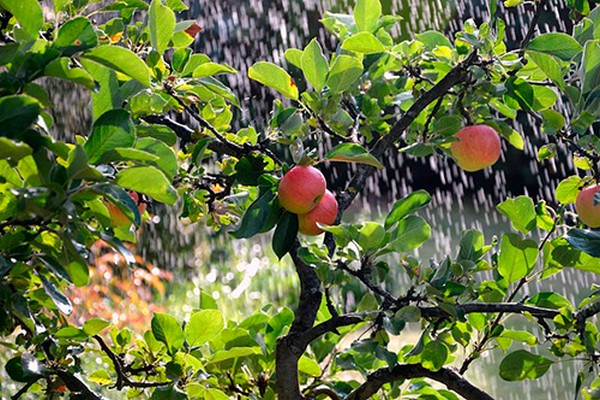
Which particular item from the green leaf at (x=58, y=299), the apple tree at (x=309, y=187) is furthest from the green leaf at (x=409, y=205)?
the green leaf at (x=58, y=299)

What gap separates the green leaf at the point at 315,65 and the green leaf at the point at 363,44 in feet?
0.12

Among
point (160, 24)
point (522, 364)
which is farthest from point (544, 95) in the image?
point (160, 24)

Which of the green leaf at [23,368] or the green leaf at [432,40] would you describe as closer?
the green leaf at [23,368]

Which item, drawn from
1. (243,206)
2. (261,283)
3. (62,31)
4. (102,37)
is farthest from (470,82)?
(261,283)

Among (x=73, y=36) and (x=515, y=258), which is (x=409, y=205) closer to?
(x=515, y=258)

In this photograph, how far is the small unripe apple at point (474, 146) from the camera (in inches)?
40.6

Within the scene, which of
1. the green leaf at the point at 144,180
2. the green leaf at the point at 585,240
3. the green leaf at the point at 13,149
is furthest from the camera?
the green leaf at the point at 585,240

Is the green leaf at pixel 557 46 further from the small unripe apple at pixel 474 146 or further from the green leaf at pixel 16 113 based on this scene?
the green leaf at pixel 16 113

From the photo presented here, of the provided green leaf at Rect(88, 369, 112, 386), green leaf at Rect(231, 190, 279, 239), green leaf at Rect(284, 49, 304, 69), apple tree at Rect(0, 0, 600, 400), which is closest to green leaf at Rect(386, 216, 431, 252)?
apple tree at Rect(0, 0, 600, 400)

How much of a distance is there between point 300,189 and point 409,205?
107 millimetres

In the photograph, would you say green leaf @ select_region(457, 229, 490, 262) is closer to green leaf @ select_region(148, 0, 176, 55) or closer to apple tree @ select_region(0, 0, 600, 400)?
apple tree @ select_region(0, 0, 600, 400)

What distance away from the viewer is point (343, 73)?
0.85 meters

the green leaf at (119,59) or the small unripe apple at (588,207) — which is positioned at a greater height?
the green leaf at (119,59)

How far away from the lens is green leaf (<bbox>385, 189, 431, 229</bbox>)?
83 centimetres
